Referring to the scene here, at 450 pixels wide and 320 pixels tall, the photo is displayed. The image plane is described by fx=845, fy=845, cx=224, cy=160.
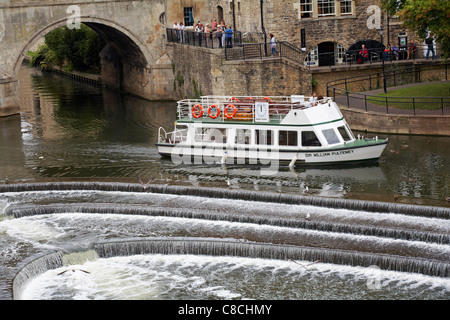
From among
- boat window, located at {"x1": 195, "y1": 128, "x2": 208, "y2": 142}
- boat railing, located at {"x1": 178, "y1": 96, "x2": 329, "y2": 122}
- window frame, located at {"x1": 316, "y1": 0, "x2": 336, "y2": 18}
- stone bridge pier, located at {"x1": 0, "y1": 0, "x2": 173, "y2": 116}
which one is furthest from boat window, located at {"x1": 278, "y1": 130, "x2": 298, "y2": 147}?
stone bridge pier, located at {"x1": 0, "y1": 0, "x2": 173, "y2": 116}

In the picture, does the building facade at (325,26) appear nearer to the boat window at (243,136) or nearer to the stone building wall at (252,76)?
the stone building wall at (252,76)

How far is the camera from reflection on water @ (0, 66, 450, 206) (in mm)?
29688

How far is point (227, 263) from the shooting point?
23.7m

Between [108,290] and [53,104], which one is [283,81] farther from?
[108,290]

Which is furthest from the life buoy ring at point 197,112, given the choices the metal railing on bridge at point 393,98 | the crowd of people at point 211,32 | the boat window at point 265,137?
the crowd of people at point 211,32

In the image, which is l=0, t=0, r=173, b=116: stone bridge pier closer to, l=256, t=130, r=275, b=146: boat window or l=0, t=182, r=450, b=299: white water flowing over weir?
l=256, t=130, r=275, b=146: boat window

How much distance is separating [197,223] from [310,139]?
27.5 ft

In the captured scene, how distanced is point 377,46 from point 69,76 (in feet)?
111

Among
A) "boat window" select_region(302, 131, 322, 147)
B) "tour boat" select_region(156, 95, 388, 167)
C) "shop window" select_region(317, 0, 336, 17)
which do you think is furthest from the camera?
"shop window" select_region(317, 0, 336, 17)

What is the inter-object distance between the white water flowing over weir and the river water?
62mm

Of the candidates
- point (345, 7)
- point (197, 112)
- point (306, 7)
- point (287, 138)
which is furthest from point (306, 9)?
point (287, 138)

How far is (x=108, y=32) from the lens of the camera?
2213 inches

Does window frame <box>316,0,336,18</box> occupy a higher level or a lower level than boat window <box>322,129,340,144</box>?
higher
